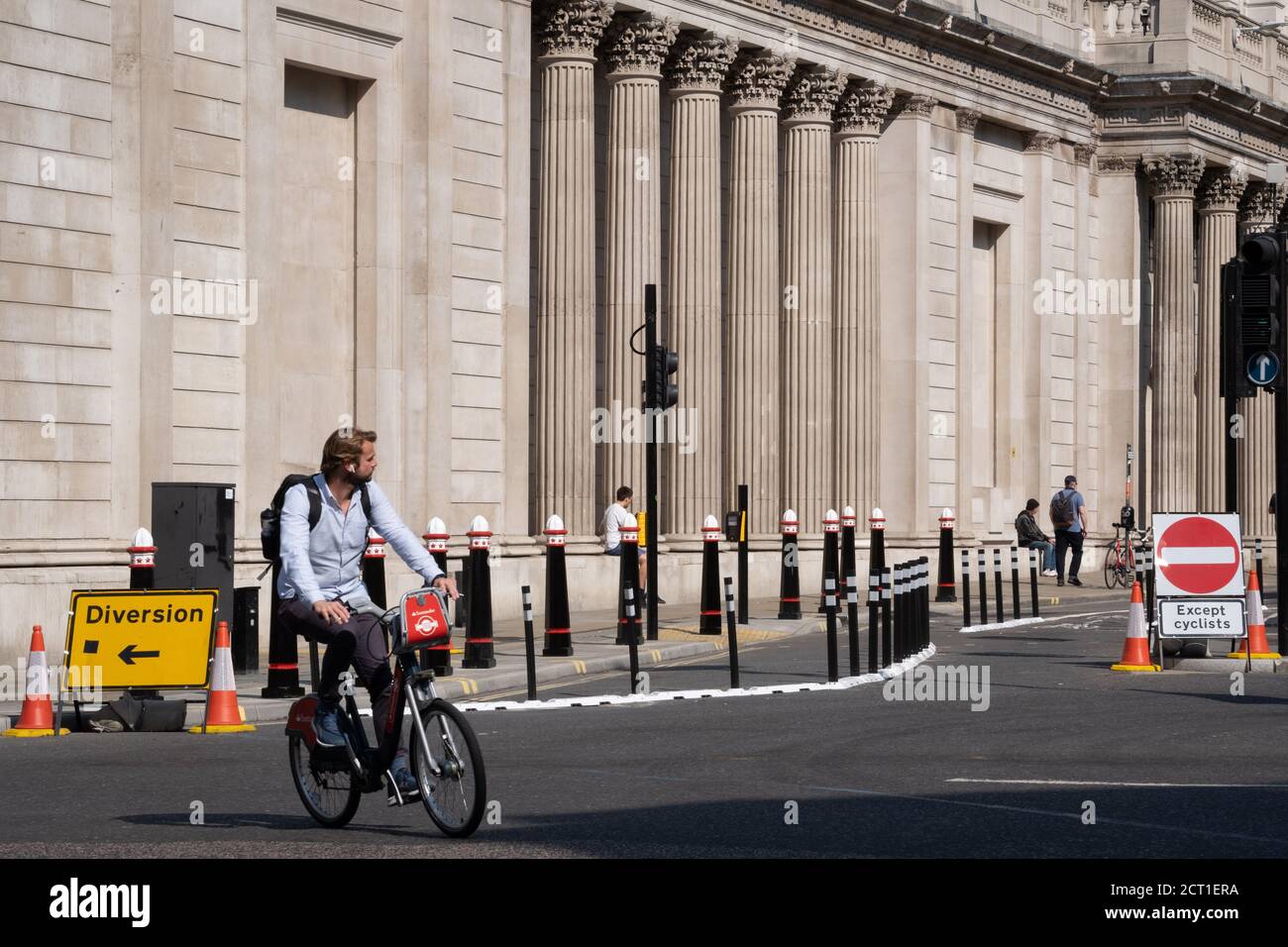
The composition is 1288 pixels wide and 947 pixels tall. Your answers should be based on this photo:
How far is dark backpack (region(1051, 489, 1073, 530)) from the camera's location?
42875 mm

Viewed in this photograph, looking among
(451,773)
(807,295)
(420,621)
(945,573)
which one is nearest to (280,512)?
(420,621)

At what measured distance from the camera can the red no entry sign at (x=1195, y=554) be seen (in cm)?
2141

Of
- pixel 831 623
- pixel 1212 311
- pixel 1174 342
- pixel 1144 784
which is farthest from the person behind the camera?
pixel 1212 311

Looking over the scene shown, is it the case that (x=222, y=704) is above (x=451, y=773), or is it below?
below

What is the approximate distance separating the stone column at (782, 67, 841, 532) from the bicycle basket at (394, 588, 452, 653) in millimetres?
28577

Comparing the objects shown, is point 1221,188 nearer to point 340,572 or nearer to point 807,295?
point 807,295

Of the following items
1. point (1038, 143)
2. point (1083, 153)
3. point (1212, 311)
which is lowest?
point (1212, 311)

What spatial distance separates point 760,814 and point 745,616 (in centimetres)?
1742

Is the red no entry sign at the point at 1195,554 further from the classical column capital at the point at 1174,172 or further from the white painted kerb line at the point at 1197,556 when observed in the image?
the classical column capital at the point at 1174,172

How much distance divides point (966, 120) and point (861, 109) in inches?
149

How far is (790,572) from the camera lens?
29766 millimetres

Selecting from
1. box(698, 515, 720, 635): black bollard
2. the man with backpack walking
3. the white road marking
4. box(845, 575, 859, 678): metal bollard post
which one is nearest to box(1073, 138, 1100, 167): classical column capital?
the man with backpack walking

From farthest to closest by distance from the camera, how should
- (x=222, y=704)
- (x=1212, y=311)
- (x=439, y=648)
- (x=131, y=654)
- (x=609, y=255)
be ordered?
(x=1212, y=311) → (x=609, y=255) → (x=439, y=648) → (x=131, y=654) → (x=222, y=704)

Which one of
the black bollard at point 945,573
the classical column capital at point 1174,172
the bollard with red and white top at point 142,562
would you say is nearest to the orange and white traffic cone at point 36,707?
the bollard with red and white top at point 142,562
